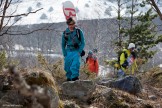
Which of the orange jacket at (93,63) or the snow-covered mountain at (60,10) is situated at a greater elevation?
the snow-covered mountain at (60,10)

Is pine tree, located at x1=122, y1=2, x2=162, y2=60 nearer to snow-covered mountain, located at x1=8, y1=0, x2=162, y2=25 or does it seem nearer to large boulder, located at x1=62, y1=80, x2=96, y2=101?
large boulder, located at x1=62, y1=80, x2=96, y2=101

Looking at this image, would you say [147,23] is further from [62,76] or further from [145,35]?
[62,76]

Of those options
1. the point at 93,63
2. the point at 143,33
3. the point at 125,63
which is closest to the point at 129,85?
the point at 125,63

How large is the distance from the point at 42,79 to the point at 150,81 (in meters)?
6.33

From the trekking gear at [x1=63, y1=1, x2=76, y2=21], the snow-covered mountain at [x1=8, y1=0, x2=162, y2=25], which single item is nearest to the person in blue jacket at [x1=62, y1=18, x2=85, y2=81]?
the trekking gear at [x1=63, y1=1, x2=76, y2=21]

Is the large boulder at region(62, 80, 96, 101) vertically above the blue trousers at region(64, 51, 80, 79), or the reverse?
the blue trousers at region(64, 51, 80, 79)

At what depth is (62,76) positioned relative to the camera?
7.46 m

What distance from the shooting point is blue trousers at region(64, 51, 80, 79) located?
7020 millimetres

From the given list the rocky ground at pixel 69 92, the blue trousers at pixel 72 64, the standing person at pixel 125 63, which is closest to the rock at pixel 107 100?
the rocky ground at pixel 69 92

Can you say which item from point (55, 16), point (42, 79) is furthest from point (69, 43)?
point (55, 16)

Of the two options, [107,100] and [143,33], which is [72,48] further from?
[143,33]

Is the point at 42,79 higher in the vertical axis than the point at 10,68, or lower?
lower

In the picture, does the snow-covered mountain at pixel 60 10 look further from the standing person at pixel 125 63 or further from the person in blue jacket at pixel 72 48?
the person in blue jacket at pixel 72 48

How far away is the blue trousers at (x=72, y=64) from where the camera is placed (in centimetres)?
702
